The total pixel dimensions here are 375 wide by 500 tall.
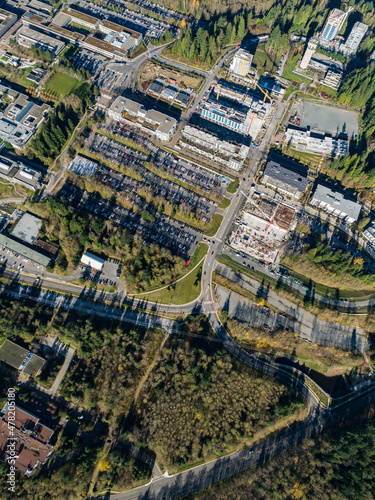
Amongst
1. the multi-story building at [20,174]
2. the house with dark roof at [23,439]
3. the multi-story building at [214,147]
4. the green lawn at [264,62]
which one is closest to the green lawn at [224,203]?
the multi-story building at [214,147]

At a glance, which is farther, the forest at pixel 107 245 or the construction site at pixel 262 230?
the construction site at pixel 262 230

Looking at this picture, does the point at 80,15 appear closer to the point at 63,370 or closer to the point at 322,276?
the point at 63,370

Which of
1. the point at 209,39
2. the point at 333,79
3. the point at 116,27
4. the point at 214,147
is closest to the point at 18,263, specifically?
the point at 214,147

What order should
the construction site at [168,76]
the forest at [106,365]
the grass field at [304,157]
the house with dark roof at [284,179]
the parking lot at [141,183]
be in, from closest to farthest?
the forest at [106,365], the parking lot at [141,183], the house with dark roof at [284,179], the grass field at [304,157], the construction site at [168,76]

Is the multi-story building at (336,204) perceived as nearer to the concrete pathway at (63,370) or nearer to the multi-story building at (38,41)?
the concrete pathway at (63,370)

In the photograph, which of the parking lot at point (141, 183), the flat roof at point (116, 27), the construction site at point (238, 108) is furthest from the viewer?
the flat roof at point (116, 27)

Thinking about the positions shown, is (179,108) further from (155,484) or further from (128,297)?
(155,484)

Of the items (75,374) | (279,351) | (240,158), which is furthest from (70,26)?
(279,351)
